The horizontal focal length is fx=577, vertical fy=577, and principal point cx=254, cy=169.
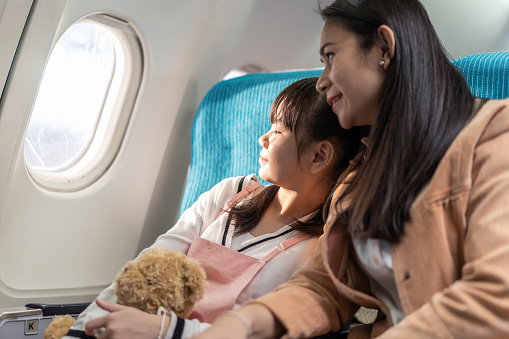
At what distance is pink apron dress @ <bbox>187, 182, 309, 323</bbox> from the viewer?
173 cm

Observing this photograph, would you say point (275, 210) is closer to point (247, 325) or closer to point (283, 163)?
point (283, 163)

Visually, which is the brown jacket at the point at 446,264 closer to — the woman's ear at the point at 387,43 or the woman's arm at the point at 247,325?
the woman's arm at the point at 247,325

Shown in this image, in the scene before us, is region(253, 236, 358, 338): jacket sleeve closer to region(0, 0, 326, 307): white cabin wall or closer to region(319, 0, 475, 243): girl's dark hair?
region(319, 0, 475, 243): girl's dark hair

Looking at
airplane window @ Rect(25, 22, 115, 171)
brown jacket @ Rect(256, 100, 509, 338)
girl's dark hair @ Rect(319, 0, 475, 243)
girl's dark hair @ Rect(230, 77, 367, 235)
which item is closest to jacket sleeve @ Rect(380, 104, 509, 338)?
brown jacket @ Rect(256, 100, 509, 338)

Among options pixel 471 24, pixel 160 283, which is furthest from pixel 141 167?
pixel 471 24

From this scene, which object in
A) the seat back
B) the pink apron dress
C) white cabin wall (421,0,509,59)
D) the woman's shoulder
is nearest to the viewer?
the woman's shoulder

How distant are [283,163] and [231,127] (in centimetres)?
77

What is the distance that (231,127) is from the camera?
104 inches

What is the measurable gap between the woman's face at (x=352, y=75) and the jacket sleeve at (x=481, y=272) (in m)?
0.31

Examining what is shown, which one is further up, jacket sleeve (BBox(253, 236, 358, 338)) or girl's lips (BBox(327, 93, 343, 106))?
girl's lips (BBox(327, 93, 343, 106))

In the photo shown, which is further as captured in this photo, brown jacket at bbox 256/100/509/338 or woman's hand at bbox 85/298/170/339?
woman's hand at bbox 85/298/170/339

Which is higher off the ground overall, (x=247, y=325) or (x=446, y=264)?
(x=446, y=264)

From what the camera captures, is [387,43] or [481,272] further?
[387,43]

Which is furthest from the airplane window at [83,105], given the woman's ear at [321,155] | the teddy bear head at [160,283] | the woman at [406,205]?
the woman at [406,205]
